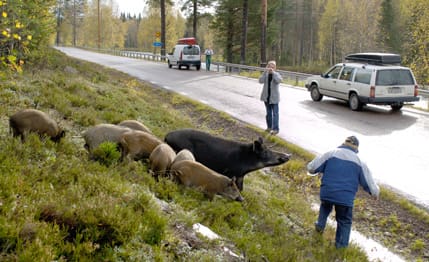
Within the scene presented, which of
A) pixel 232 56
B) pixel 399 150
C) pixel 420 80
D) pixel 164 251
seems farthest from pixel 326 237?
pixel 232 56

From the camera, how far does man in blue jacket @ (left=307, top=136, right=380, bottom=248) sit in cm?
519

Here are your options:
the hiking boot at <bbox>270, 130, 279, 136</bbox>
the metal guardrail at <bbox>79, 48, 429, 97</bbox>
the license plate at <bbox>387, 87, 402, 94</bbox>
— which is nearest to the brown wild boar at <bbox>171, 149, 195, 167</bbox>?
the hiking boot at <bbox>270, 130, 279, 136</bbox>

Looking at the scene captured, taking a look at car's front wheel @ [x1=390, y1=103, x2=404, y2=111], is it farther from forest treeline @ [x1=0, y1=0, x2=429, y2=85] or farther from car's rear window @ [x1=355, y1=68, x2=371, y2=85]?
forest treeline @ [x1=0, y1=0, x2=429, y2=85]

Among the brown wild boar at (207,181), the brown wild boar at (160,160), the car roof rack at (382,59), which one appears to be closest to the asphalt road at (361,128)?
the car roof rack at (382,59)

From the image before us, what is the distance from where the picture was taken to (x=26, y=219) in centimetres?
344

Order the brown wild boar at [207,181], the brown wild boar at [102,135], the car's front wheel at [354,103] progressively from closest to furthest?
the brown wild boar at [207,181] < the brown wild boar at [102,135] < the car's front wheel at [354,103]

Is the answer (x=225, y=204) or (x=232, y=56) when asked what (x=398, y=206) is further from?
(x=232, y=56)

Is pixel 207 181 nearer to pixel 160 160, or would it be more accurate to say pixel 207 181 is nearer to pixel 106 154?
pixel 160 160

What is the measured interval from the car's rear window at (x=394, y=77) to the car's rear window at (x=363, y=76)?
370 millimetres

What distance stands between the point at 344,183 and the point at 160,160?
8.62 ft

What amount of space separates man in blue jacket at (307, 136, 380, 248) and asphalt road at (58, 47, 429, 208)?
2354 mm

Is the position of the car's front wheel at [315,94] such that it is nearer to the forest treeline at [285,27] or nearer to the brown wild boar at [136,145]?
the forest treeline at [285,27]

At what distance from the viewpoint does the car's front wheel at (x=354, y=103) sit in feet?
51.7

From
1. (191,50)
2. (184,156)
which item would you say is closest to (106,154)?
(184,156)
